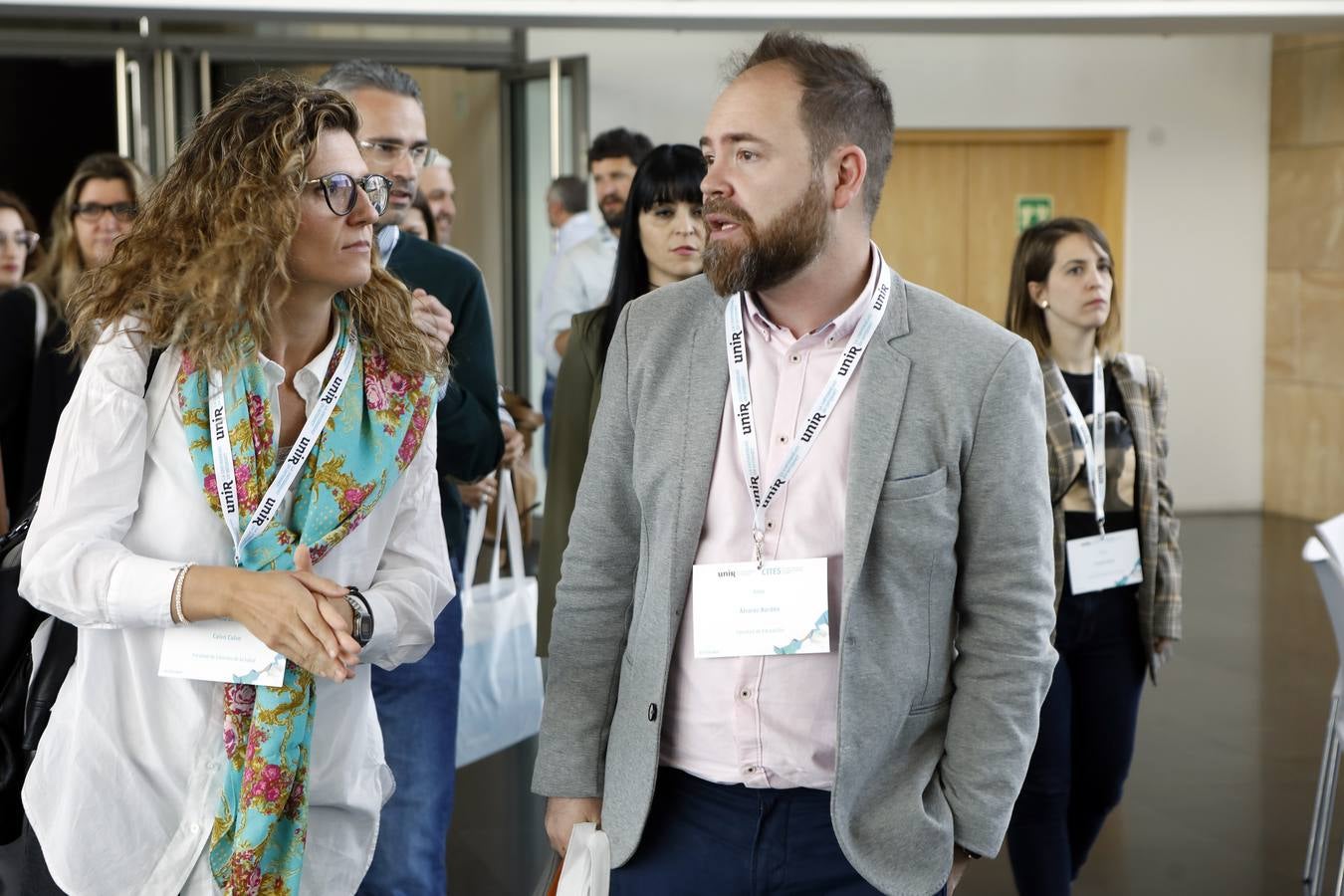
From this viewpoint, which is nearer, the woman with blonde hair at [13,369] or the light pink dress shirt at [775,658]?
the light pink dress shirt at [775,658]

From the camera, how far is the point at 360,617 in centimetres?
178

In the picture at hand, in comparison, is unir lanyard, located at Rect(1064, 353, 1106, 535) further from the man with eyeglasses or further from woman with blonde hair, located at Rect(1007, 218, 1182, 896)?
the man with eyeglasses

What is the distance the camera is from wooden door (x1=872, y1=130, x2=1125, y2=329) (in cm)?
997

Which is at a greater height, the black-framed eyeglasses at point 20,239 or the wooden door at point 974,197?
the wooden door at point 974,197

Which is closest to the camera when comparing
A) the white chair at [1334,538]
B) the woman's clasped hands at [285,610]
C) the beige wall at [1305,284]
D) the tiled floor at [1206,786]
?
the woman's clasped hands at [285,610]

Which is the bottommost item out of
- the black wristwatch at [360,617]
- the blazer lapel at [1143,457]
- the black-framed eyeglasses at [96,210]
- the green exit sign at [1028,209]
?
the black wristwatch at [360,617]

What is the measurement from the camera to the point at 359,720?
1997mm

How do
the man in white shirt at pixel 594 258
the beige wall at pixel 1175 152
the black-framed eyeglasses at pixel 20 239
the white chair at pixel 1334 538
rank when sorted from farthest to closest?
the beige wall at pixel 1175 152 → the man in white shirt at pixel 594 258 → the black-framed eyeglasses at pixel 20 239 → the white chair at pixel 1334 538

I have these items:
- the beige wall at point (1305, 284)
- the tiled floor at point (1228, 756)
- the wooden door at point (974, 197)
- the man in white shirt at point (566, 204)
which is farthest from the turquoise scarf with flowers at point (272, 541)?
the beige wall at point (1305, 284)

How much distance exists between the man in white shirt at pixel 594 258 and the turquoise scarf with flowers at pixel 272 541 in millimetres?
4052

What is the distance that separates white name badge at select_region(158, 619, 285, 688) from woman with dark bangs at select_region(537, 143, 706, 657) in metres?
1.08

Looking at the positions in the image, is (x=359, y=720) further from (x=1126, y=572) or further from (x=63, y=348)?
(x=1126, y=572)

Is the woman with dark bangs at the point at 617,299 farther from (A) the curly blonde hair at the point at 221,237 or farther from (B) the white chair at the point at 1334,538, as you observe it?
(B) the white chair at the point at 1334,538

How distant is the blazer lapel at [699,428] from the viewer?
5.94 ft
